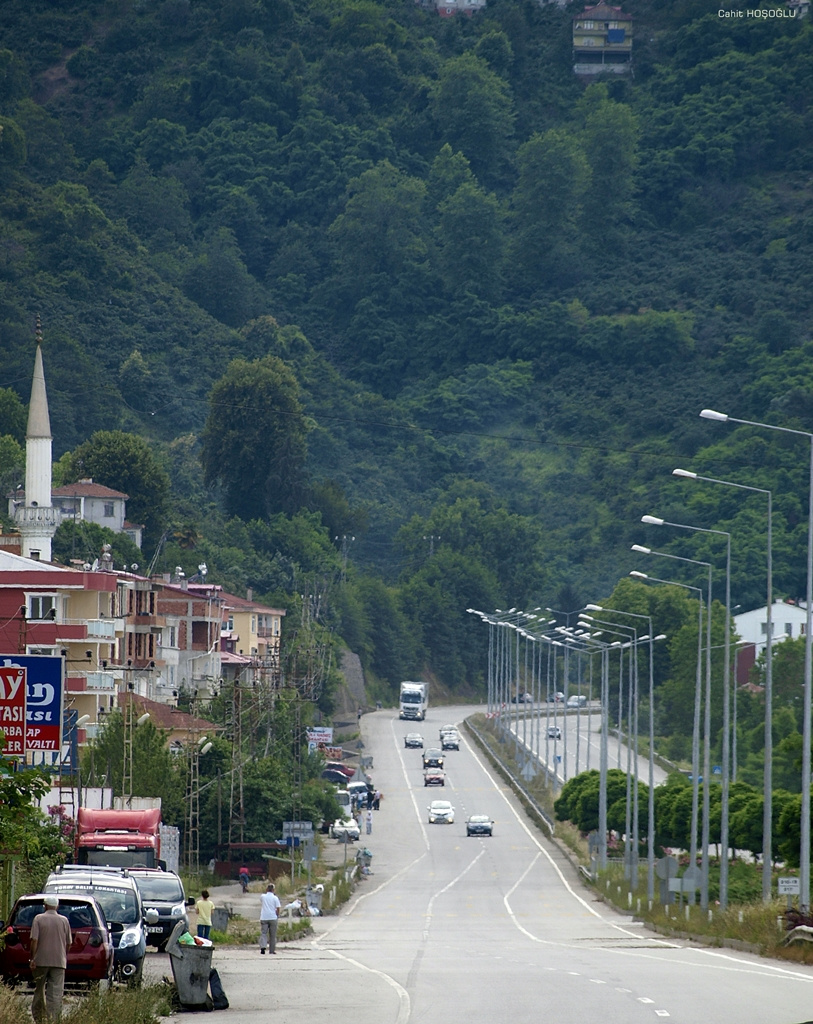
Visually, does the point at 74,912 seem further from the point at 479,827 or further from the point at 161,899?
the point at 479,827

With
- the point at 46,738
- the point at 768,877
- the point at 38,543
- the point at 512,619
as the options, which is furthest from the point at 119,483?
the point at 46,738

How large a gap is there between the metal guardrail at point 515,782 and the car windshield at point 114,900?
185 ft

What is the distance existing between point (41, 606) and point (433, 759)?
127 feet

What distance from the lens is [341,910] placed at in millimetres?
54625

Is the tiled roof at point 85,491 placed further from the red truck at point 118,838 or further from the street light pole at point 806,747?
the street light pole at point 806,747

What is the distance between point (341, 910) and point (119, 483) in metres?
91.3

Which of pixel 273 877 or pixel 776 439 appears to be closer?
pixel 273 877

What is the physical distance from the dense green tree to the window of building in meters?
95.8

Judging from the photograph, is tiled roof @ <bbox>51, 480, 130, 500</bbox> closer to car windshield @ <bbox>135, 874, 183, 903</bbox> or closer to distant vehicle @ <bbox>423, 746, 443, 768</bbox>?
distant vehicle @ <bbox>423, 746, 443, 768</bbox>

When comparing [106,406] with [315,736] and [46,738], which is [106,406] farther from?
[46,738]

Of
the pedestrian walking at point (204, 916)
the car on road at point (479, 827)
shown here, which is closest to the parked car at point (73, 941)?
the pedestrian walking at point (204, 916)

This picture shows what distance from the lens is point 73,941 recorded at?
24.5m

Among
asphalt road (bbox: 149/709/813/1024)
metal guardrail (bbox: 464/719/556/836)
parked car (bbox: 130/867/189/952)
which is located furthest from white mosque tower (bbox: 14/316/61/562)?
parked car (bbox: 130/867/189/952)

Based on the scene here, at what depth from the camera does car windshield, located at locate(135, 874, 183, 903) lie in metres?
33.8
